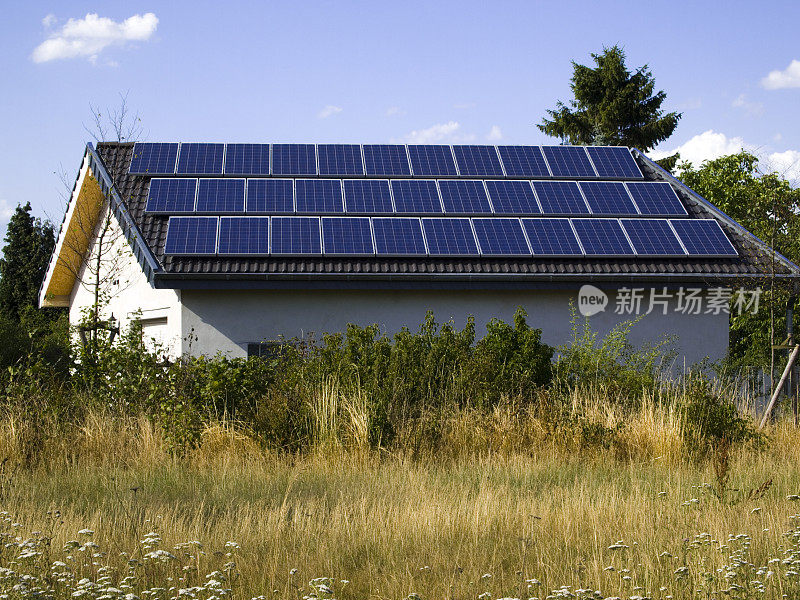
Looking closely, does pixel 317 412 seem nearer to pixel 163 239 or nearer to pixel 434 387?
pixel 434 387

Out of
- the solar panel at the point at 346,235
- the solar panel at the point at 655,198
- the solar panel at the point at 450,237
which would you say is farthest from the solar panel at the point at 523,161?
the solar panel at the point at 346,235

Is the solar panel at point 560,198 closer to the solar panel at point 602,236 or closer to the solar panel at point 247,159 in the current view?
the solar panel at point 602,236

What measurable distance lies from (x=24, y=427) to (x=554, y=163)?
43.1 feet

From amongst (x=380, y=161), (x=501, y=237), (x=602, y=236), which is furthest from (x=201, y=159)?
(x=602, y=236)

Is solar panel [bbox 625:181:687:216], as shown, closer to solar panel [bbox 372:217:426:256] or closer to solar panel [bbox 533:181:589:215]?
solar panel [bbox 533:181:589:215]

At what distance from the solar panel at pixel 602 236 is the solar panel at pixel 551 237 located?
0.61ft

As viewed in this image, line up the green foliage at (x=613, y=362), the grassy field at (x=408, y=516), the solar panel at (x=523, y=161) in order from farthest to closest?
the solar panel at (x=523, y=161) < the green foliage at (x=613, y=362) < the grassy field at (x=408, y=516)

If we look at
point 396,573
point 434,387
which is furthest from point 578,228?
point 396,573

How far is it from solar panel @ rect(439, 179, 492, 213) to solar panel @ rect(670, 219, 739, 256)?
3897 mm

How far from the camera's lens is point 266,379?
39.7ft

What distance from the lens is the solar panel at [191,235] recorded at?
1520 cm

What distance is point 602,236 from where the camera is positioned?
16594 mm

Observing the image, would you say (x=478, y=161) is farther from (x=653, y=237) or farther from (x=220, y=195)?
(x=220, y=195)

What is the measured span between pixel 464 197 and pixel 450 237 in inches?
70.9
